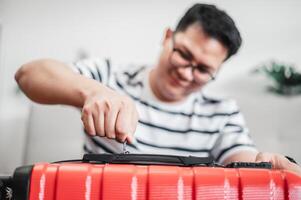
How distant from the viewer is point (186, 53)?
0.80m

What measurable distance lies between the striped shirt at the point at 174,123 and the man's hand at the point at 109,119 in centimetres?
35

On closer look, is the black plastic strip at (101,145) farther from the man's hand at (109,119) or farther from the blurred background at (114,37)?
the blurred background at (114,37)

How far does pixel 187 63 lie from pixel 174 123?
164 mm

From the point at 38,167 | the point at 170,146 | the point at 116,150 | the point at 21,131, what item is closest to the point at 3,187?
the point at 38,167

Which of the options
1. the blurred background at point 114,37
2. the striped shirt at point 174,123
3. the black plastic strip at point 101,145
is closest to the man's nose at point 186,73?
the striped shirt at point 174,123

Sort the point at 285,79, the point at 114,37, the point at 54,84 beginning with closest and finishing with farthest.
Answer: the point at 54,84
the point at 285,79
the point at 114,37

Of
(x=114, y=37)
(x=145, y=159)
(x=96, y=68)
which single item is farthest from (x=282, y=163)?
(x=114, y=37)

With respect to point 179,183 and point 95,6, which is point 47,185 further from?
point 95,6

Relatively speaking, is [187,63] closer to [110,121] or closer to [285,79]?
[110,121]

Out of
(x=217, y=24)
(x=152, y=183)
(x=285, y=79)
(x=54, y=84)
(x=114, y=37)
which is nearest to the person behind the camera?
(x=152, y=183)

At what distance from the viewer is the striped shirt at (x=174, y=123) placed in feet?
2.67

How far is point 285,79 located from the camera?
126cm

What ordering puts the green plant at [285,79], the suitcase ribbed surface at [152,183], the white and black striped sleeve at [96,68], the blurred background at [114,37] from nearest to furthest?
the suitcase ribbed surface at [152,183], the white and black striped sleeve at [96,68], the green plant at [285,79], the blurred background at [114,37]

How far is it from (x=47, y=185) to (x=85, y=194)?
0.05 metres
